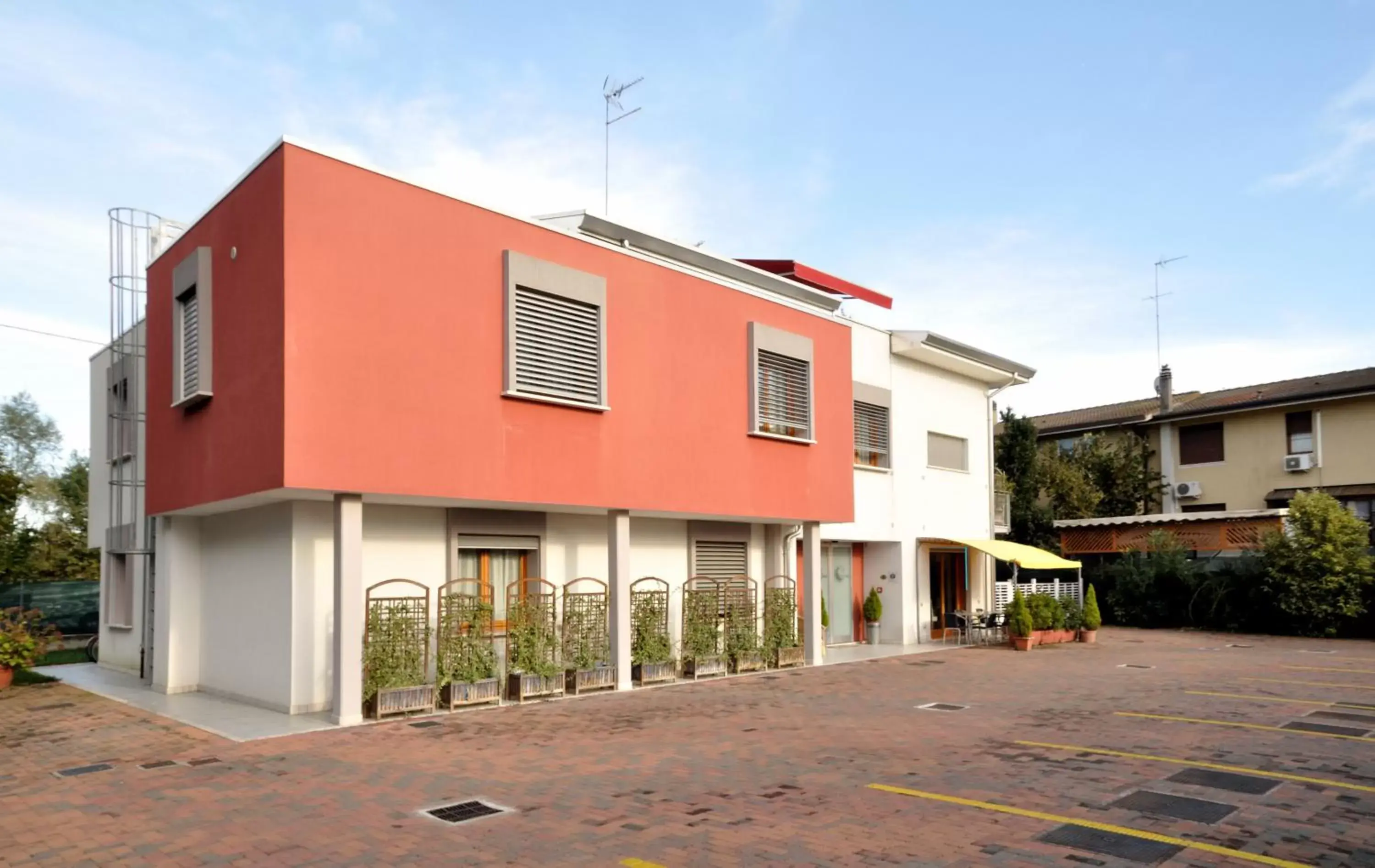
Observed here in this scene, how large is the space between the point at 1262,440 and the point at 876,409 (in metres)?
18.6

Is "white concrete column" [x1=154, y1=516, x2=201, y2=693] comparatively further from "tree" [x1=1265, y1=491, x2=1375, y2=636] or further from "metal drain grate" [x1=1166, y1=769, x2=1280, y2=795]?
"tree" [x1=1265, y1=491, x2=1375, y2=636]

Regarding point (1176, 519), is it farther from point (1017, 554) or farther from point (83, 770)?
point (83, 770)

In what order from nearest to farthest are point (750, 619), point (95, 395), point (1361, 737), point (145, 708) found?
point (1361, 737)
point (145, 708)
point (750, 619)
point (95, 395)

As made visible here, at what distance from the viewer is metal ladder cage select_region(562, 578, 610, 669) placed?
45.0ft

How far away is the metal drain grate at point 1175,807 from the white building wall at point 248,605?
9.08m

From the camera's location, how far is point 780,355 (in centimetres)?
1714

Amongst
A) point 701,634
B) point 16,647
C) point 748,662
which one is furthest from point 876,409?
point 16,647

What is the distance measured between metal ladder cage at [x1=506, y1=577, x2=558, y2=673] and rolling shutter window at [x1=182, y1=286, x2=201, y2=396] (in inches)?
195

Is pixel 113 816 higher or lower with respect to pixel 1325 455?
lower

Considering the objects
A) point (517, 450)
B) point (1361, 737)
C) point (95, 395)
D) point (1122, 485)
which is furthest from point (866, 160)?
point (1122, 485)

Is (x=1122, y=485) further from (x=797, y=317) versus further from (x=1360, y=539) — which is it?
(x=797, y=317)

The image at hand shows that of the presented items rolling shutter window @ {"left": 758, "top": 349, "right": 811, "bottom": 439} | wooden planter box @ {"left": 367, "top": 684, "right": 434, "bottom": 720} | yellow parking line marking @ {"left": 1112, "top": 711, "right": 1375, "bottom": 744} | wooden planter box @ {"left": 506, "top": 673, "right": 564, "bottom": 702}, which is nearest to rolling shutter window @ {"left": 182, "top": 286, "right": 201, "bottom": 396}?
wooden planter box @ {"left": 367, "top": 684, "right": 434, "bottom": 720}

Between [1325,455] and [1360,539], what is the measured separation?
342 inches

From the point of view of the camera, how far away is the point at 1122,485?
34.4 meters
